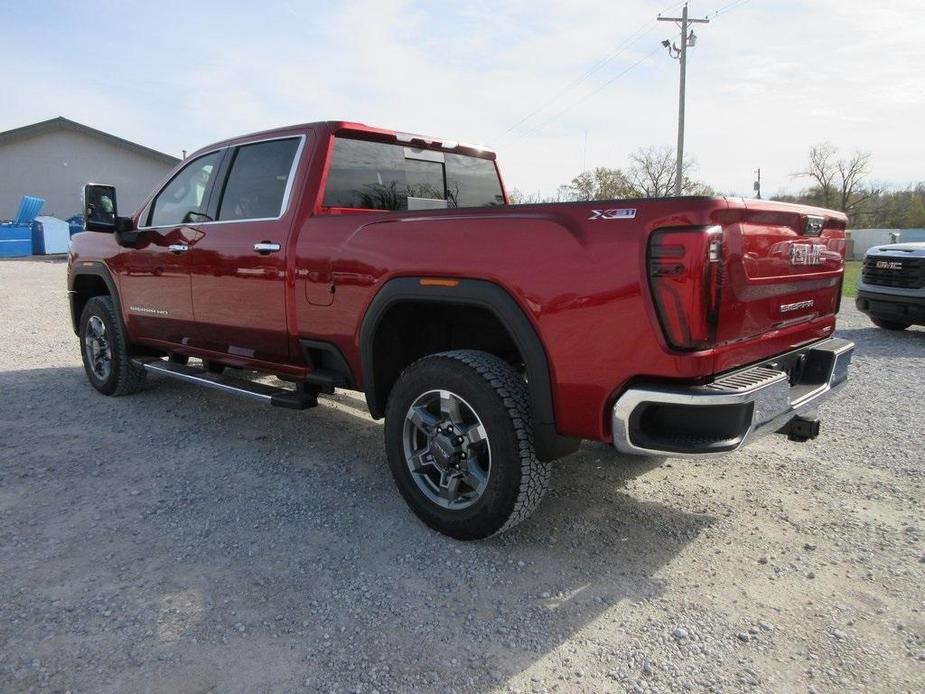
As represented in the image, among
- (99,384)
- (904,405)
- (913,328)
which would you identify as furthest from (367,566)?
(913,328)

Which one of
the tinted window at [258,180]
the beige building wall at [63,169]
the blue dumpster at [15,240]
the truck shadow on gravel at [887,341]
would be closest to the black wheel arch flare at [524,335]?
the tinted window at [258,180]

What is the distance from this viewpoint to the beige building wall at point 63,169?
28.8m

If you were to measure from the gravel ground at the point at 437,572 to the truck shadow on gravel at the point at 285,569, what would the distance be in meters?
0.01

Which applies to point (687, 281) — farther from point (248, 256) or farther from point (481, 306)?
point (248, 256)

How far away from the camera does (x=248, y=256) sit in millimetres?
4047

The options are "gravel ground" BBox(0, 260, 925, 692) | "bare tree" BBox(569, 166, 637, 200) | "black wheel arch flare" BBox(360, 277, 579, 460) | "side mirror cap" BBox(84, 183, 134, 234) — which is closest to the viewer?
"gravel ground" BBox(0, 260, 925, 692)

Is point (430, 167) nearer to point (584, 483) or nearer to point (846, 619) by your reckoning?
point (584, 483)

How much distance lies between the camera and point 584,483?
384 centimetres

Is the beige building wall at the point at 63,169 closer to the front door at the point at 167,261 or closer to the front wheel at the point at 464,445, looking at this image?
the front door at the point at 167,261

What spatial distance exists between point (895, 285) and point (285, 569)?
28.2 feet

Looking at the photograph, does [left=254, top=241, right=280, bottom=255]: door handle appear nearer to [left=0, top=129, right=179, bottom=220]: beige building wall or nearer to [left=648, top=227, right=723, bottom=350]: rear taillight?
[left=648, top=227, right=723, bottom=350]: rear taillight

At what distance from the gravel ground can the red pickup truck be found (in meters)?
0.44

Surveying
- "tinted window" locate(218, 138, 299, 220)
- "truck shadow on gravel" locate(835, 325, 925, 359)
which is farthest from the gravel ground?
"truck shadow on gravel" locate(835, 325, 925, 359)

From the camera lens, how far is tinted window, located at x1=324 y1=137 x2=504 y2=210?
401 cm
